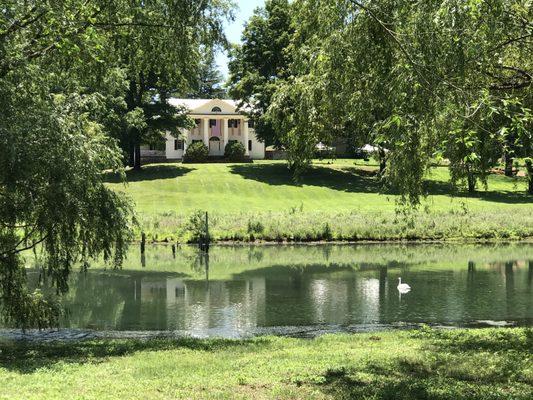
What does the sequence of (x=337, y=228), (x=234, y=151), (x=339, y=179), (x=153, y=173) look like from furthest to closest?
1. (x=234, y=151)
2. (x=153, y=173)
3. (x=339, y=179)
4. (x=337, y=228)

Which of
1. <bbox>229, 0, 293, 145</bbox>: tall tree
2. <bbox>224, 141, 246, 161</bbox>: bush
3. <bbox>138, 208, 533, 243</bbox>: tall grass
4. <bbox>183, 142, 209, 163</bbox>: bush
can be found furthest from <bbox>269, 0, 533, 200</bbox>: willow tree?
<bbox>224, 141, 246, 161</bbox>: bush

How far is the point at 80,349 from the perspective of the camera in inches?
444

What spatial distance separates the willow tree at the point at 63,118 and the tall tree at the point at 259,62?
43.4 m

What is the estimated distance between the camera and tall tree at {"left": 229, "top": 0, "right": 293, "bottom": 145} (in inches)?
2217

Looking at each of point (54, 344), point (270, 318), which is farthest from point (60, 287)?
point (270, 318)

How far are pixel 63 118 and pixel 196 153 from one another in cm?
5731

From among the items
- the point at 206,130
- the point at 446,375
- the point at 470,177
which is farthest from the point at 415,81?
the point at 206,130

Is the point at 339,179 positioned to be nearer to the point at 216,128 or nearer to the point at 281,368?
the point at 216,128

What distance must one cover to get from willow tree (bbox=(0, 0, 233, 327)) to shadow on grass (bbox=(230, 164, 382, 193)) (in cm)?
4033

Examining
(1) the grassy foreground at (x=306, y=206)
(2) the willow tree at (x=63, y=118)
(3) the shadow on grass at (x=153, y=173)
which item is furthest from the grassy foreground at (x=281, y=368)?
(3) the shadow on grass at (x=153, y=173)

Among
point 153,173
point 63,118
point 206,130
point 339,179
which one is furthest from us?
point 206,130

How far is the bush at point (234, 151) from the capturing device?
68.8 m

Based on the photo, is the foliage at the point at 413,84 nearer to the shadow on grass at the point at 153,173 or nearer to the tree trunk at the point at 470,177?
the tree trunk at the point at 470,177

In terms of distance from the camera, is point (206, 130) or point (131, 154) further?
point (206, 130)
